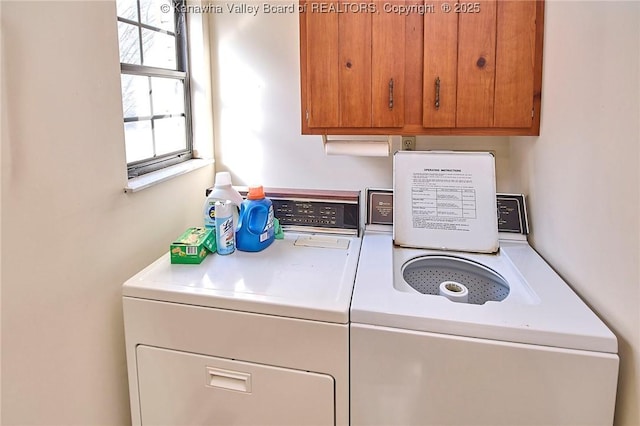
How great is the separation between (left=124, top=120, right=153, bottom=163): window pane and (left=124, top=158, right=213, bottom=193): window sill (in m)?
0.09

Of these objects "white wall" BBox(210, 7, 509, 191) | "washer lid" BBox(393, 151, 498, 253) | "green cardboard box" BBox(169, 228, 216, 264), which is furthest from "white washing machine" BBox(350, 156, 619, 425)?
"white wall" BBox(210, 7, 509, 191)

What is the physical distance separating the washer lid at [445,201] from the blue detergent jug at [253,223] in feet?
1.73

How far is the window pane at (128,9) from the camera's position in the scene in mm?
1647

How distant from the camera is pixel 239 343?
1348 mm

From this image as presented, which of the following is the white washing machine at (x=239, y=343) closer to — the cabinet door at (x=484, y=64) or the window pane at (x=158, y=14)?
the cabinet door at (x=484, y=64)

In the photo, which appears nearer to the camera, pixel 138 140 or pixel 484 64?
pixel 484 64

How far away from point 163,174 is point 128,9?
62cm

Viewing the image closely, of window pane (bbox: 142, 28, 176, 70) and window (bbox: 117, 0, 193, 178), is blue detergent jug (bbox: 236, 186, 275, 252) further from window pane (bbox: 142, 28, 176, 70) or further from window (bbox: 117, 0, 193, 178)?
window pane (bbox: 142, 28, 176, 70)

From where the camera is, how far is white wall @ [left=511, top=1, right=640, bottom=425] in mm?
1076

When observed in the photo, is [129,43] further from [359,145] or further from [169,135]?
[359,145]

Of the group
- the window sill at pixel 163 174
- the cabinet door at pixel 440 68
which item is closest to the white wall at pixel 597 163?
the cabinet door at pixel 440 68

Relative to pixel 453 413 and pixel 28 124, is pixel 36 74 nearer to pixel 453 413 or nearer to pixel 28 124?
pixel 28 124

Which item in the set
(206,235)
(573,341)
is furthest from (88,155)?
(573,341)

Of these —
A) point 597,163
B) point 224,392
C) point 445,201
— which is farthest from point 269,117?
point 597,163
